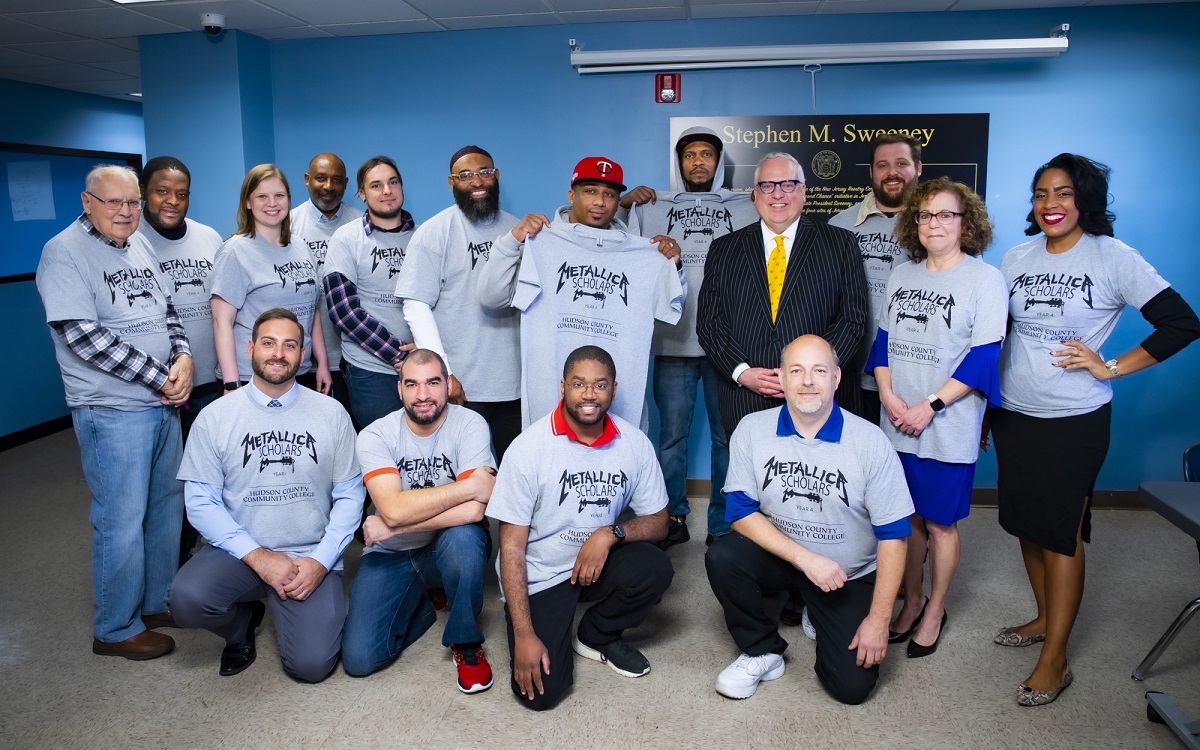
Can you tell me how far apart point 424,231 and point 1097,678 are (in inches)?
112

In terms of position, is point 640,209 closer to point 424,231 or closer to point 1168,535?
point 424,231

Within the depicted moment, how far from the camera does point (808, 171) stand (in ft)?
14.6

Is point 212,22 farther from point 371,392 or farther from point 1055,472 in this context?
point 1055,472

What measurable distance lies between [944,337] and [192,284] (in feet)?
9.11

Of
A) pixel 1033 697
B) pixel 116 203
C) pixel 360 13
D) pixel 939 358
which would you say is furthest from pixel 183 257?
pixel 1033 697

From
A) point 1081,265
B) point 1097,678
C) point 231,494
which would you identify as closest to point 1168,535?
point 1097,678

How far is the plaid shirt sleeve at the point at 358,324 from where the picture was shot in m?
3.47

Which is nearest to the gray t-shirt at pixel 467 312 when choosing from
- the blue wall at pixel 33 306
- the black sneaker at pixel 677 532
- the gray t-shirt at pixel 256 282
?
the gray t-shirt at pixel 256 282

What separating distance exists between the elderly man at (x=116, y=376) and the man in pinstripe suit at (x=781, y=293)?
200 centimetres

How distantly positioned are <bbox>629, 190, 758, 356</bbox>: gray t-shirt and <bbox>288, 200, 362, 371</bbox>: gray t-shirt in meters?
1.33

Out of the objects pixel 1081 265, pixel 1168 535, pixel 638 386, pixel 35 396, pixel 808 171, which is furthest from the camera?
pixel 35 396

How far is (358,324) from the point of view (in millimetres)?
3471

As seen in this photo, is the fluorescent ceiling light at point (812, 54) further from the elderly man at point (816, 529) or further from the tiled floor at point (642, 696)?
the tiled floor at point (642, 696)

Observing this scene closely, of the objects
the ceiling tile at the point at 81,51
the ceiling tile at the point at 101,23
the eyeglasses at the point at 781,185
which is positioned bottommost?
the eyeglasses at the point at 781,185
